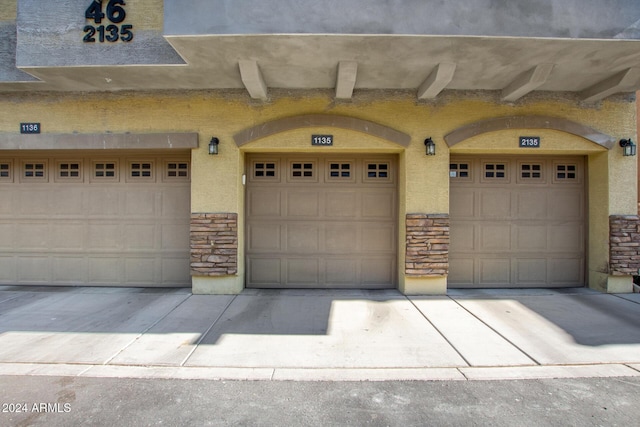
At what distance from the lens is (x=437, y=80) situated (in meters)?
5.14

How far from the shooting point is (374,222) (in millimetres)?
6426

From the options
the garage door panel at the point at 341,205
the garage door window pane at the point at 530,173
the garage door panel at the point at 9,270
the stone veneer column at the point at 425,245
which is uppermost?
the garage door window pane at the point at 530,173

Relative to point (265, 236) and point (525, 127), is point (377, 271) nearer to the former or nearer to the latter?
point (265, 236)

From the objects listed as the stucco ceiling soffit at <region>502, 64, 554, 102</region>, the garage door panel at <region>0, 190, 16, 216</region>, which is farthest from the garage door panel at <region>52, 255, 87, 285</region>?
the stucco ceiling soffit at <region>502, 64, 554, 102</region>

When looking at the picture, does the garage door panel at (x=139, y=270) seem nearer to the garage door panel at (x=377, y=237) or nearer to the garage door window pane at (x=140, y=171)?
the garage door window pane at (x=140, y=171)

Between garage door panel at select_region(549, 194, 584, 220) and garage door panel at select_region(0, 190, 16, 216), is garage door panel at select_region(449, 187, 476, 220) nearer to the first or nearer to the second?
garage door panel at select_region(549, 194, 584, 220)

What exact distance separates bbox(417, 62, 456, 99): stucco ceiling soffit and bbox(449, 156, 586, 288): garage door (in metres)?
1.52

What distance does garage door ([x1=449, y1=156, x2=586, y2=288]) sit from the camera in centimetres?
646

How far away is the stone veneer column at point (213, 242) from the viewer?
586 cm

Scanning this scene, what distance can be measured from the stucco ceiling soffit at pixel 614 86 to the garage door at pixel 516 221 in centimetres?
118

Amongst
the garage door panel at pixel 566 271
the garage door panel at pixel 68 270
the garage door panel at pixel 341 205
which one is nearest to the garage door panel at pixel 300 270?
the garage door panel at pixel 341 205

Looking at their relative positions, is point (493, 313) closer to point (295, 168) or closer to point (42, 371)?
point (295, 168)

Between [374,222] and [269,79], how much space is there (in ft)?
10.3

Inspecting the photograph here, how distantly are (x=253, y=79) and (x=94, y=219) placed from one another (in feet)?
13.8
